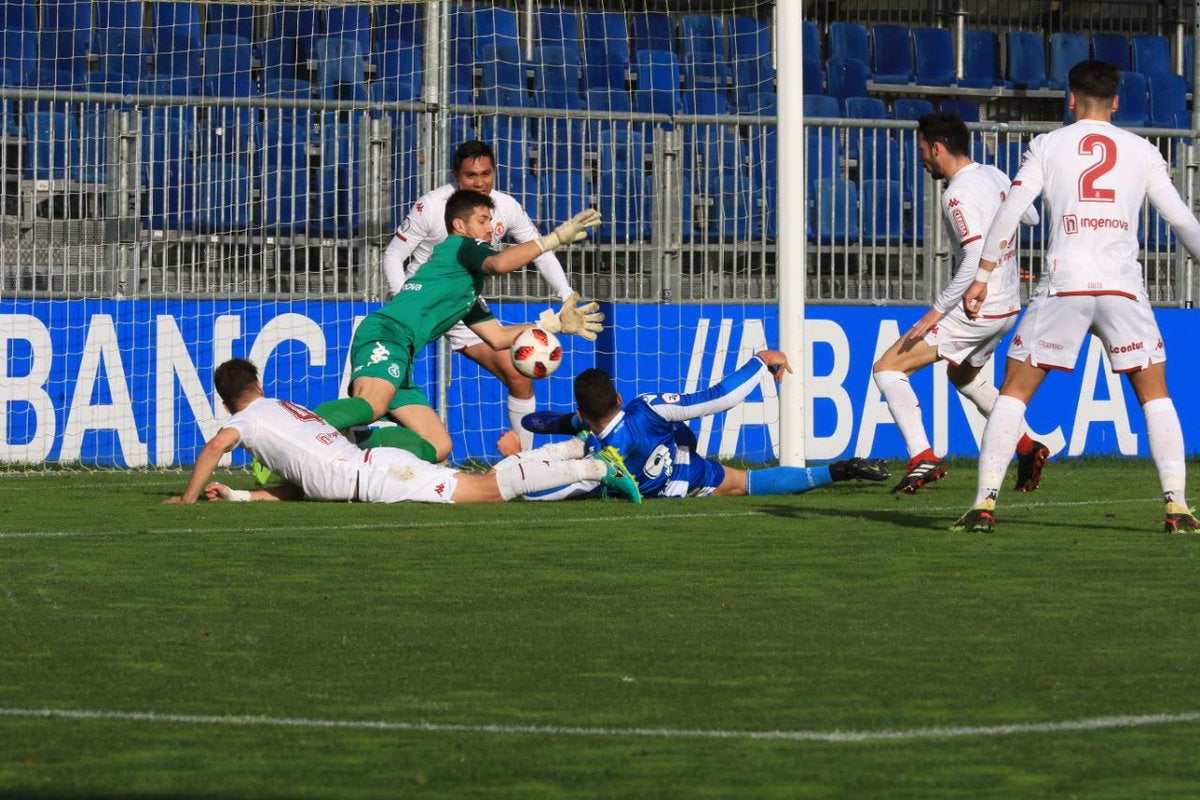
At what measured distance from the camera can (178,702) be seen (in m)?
4.48

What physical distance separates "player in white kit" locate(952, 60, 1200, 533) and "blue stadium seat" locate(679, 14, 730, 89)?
8762 millimetres

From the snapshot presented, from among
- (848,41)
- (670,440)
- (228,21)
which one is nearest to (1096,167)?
(670,440)

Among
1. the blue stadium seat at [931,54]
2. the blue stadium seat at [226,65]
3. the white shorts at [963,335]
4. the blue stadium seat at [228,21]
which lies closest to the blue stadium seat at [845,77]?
the blue stadium seat at [931,54]

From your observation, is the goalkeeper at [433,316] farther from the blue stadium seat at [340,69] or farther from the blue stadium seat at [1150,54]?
the blue stadium seat at [1150,54]

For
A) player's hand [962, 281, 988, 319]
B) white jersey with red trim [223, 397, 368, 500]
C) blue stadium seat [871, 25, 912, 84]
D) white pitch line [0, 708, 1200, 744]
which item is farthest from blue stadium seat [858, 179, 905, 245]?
white pitch line [0, 708, 1200, 744]

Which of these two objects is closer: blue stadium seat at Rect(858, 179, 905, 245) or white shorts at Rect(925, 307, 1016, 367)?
white shorts at Rect(925, 307, 1016, 367)

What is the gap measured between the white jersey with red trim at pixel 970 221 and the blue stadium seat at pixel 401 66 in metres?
5.21

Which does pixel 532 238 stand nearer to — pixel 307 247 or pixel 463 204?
pixel 463 204

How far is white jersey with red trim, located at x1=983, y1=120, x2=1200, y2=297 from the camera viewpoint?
8.09 m

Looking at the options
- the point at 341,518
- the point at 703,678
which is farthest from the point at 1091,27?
the point at 703,678

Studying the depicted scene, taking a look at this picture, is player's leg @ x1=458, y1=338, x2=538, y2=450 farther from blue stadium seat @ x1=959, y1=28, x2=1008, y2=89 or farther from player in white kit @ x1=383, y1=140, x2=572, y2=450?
blue stadium seat @ x1=959, y1=28, x2=1008, y2=89

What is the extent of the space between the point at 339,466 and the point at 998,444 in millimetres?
3331

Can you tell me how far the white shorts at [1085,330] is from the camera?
8109mm

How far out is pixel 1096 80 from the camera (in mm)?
8148
